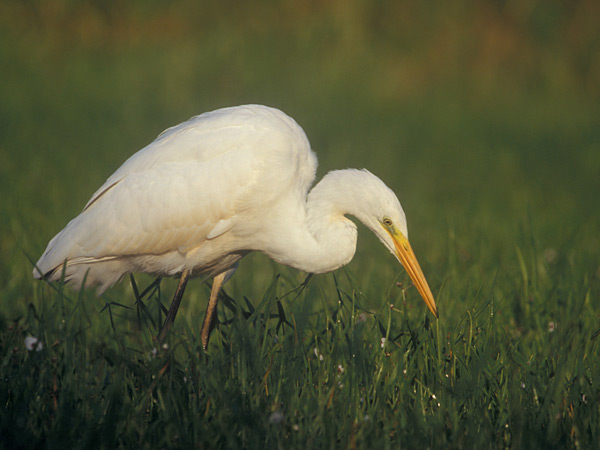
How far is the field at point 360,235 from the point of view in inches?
118

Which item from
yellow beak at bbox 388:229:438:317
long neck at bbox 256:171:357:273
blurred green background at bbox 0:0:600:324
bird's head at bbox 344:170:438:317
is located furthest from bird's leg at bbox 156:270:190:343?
blurred green background at bbox 0:0:600:324

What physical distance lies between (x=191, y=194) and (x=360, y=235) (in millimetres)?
3746

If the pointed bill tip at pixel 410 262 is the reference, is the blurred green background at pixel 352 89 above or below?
below

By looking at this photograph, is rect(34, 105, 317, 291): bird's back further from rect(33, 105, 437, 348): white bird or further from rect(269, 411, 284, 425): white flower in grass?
rect(269, 411, 284, 425): white flower in grass

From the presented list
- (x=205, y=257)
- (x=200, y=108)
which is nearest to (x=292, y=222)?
(x=205, y=257)

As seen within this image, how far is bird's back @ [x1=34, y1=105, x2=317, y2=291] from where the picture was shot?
4.04m

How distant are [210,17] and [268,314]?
11095 millimetres

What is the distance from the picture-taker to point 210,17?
540 inches

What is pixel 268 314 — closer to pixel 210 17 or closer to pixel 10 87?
pixel 10 87

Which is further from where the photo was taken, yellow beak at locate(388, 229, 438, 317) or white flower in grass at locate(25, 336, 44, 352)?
yellow beak at locate(388, 229, 438, 317)

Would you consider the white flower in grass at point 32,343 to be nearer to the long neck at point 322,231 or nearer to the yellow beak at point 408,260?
the long neck at point 322,231

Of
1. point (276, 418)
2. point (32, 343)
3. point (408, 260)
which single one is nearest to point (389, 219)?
point (408, 260)

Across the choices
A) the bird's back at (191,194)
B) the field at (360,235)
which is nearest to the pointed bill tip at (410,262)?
the field at (360,235)

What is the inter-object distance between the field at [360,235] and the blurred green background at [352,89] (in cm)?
4
